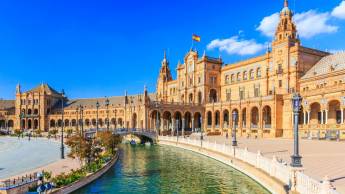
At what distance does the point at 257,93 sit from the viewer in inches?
2931

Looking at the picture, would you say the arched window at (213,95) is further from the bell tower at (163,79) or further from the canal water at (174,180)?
the canal water at (174,180)

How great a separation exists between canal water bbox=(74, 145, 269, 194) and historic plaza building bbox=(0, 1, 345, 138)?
20501mm

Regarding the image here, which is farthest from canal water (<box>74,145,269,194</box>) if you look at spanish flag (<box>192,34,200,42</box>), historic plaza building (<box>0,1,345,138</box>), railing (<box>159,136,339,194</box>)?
spanish flag (<box>192,34,200,42</box>)

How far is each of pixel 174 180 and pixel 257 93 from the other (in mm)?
52942

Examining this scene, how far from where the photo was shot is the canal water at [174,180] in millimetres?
22250

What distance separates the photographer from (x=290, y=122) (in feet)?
192

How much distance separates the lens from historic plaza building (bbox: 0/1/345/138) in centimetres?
5403

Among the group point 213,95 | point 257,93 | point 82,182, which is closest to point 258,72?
point 257,93

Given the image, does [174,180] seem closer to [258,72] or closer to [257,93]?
[257,93]

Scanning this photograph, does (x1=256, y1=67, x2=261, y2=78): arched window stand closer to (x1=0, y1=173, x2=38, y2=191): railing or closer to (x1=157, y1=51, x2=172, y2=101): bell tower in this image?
(x1=157, y1=51, x2=172, y2=101): bell tower

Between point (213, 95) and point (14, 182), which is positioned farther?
point (213, 95)

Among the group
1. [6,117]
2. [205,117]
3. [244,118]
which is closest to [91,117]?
[6,117]

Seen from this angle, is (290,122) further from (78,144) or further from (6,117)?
(6,117)

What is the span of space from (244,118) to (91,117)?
217 feet
